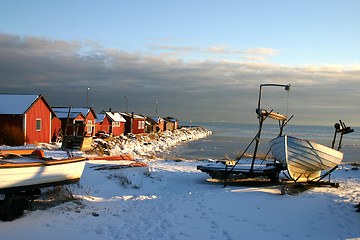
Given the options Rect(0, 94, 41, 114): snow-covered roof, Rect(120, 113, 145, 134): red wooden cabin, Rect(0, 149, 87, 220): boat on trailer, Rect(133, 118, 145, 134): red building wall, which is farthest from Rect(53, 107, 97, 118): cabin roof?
Rect(0, 149, 87, 220): boat on trailer

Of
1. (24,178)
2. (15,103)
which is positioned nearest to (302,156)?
(24,178)

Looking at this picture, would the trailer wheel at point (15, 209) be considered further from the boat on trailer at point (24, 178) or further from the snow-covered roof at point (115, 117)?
the snow-covered roof at point (115, 117)

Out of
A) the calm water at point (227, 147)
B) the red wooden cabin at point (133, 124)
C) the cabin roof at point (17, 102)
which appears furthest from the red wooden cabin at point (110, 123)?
the cabin roof at point (17, 102)

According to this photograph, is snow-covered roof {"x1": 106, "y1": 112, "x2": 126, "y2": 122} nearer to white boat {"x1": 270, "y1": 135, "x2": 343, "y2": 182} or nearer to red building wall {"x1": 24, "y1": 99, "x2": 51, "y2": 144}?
red building wall {"x1": 24, "y1": 99, "x2": 51, "y2": 144}

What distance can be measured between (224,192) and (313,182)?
159 inches

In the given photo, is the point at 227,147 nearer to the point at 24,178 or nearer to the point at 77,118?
the point at 77,118

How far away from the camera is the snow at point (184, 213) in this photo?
21.2 feet

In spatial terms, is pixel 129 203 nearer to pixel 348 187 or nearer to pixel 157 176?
pixel 157 176

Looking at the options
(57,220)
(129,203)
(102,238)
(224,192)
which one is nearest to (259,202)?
(224,192)

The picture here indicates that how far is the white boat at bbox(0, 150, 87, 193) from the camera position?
6656 millimetres

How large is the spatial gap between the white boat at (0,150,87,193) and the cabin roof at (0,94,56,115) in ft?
59.1

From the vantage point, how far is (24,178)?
699cm

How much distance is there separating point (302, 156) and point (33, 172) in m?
9.97

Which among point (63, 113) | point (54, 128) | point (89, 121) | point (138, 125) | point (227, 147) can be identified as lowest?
point (227, 147)
